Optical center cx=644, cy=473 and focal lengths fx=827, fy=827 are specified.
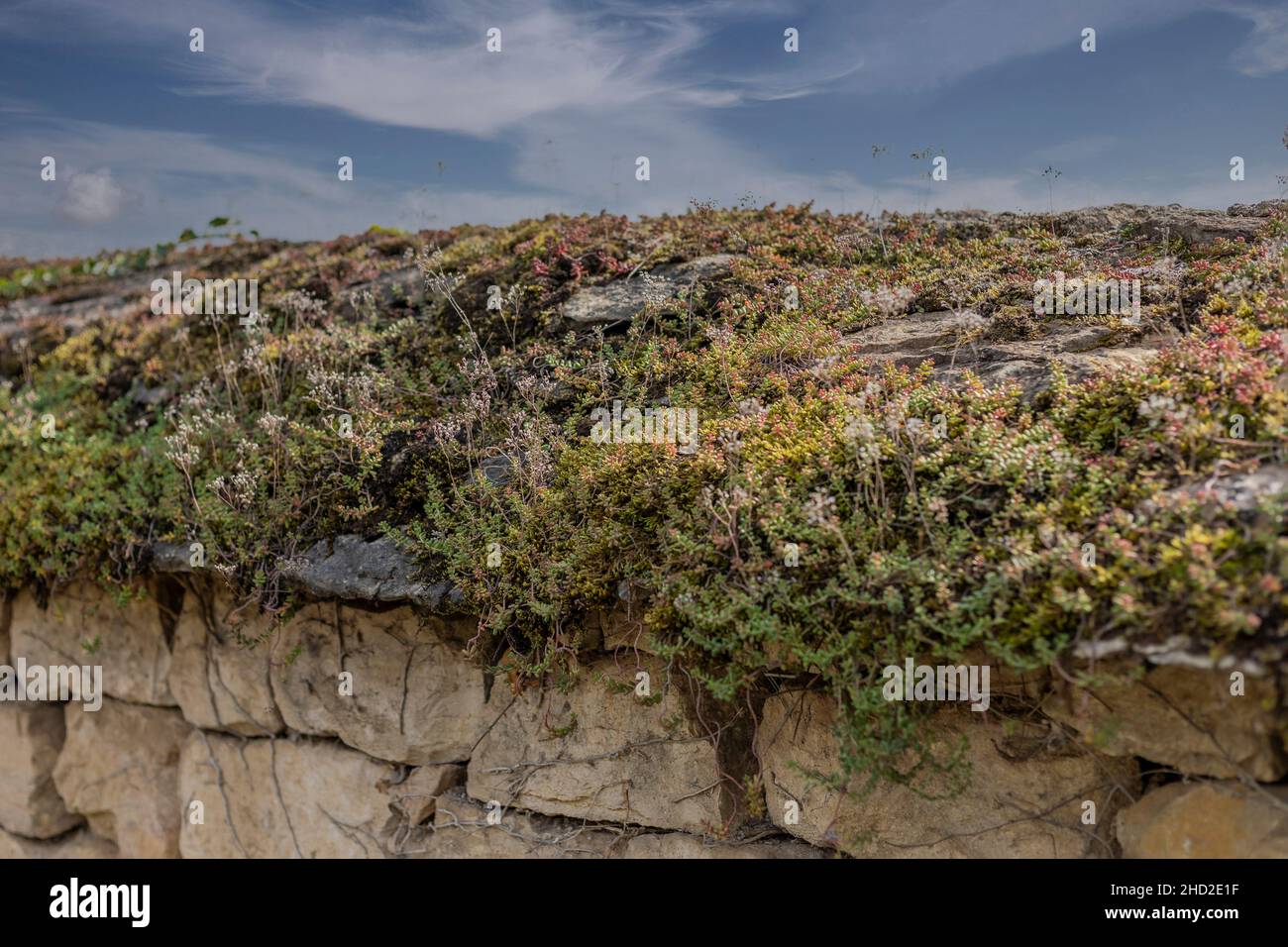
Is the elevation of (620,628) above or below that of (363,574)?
below

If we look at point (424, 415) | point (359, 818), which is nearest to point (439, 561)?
point (424, 415)

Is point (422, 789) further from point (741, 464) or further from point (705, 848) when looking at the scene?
point (741, 464)

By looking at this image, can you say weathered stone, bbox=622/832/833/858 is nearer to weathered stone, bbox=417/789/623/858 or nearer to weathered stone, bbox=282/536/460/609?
weathered stone, bbox=417/789/623/858

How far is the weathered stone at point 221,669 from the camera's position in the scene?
5.57 m

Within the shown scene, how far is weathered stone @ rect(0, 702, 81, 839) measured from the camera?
6793 millimetres

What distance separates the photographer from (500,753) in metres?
4.75

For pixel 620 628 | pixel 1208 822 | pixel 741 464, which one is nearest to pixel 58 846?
pixel 620 628

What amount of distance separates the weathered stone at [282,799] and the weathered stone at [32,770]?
4.98ft

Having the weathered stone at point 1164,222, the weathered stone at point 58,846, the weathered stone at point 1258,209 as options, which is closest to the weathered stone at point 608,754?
the weathered stone at point 58,846

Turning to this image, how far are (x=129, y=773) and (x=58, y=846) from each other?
1.17m

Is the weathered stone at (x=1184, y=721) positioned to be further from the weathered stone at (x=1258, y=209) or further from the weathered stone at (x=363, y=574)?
the weathered stone at (x=1258, y=209)

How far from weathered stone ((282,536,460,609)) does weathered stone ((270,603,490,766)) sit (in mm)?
325

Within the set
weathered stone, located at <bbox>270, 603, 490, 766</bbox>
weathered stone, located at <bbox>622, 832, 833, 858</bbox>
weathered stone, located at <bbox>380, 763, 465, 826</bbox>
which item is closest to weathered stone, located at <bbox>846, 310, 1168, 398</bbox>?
weathered stone, located at <bbox>622, 832, 833, 858</bbox>
